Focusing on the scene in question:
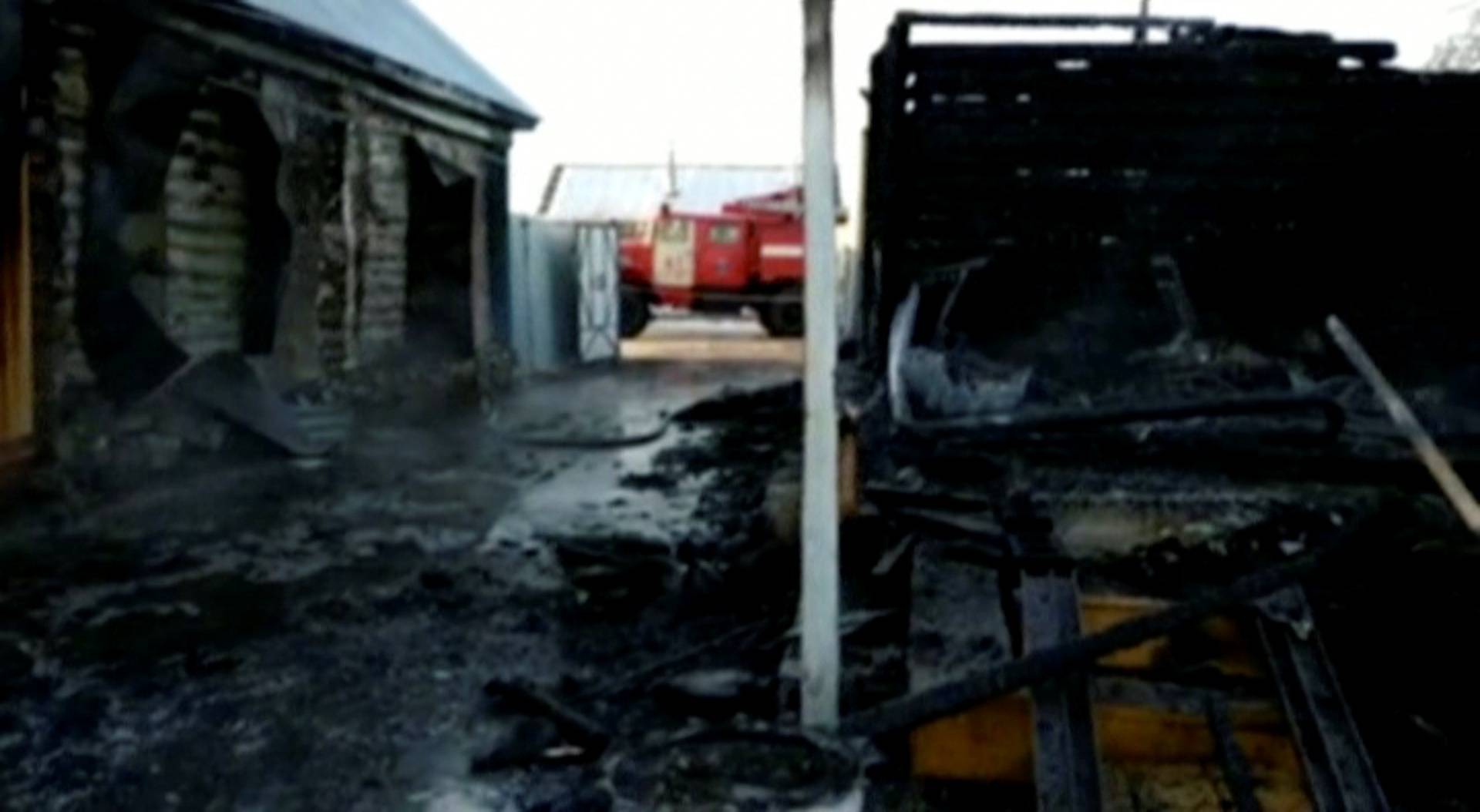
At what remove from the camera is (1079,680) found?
2492 millimetres

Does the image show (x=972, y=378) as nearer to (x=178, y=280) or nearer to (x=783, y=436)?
(x=783, y=436)

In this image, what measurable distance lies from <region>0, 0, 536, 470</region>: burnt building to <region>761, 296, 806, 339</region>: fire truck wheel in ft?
29.1

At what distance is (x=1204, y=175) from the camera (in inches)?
223

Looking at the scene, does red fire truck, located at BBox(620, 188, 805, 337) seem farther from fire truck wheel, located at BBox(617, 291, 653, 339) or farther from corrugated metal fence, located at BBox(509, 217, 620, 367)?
corrugated metal fence, located at BBox(509, 217, 620, 367)

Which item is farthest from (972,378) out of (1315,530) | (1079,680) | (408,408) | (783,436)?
(408,408)

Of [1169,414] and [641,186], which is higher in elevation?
[641,186]

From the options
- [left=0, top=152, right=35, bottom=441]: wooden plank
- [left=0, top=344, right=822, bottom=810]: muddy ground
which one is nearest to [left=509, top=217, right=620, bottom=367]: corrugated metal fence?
[left=0, top=344, right=822, bottom=810]: muddy ground

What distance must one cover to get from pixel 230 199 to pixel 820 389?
7854 mm

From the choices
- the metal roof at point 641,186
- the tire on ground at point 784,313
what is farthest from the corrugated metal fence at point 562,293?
the metal roof at point 641,186

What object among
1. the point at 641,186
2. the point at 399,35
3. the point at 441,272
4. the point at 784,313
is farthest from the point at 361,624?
the point at 641,186

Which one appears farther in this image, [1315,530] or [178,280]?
[178,280]

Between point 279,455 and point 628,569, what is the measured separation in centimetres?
434

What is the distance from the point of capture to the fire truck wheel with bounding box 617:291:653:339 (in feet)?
72.1

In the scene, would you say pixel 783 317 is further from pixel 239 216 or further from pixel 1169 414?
pixel 1169 414
